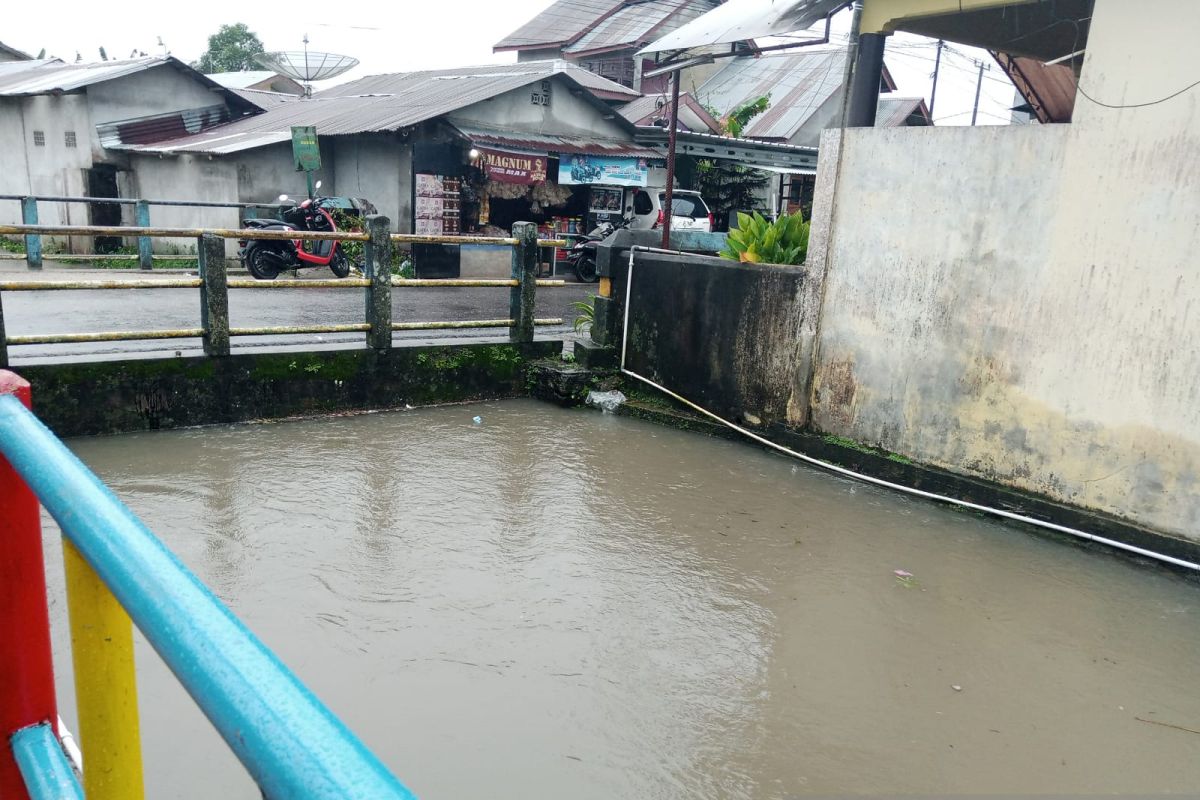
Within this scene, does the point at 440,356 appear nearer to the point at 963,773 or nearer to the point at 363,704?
the point at 363,704

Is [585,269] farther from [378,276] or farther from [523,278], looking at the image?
[378,276]

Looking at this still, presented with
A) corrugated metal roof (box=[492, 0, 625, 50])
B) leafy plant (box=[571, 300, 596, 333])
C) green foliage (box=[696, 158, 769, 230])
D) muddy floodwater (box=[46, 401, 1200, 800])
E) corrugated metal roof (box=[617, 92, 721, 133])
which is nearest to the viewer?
muddy floodwater (box=[46, 401, 1200, 800])

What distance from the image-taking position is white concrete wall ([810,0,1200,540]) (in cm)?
452

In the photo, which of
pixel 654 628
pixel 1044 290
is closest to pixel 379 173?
pixel 1044 290

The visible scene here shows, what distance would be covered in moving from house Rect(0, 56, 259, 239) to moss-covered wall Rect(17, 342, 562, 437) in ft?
40.6

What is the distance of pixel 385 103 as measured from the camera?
17562mm

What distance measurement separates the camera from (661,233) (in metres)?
7.84

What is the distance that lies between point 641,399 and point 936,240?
288 centimetres

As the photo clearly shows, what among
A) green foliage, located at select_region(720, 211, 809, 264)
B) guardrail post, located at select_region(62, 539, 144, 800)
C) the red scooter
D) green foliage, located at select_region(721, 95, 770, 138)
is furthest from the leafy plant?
green foliage, located at select_region(721, 95, 770, 138)

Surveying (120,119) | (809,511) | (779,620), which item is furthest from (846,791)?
(120,119)

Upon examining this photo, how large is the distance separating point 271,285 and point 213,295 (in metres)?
0.41

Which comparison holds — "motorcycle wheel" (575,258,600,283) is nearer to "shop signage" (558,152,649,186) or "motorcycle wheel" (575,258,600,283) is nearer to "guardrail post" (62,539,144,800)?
"shop signage" (558,152,649,186)

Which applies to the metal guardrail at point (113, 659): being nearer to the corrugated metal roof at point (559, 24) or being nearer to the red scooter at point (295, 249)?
the red scooter at point (295, 249)

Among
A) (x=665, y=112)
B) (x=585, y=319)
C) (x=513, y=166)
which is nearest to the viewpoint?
(x=585, y=319)
